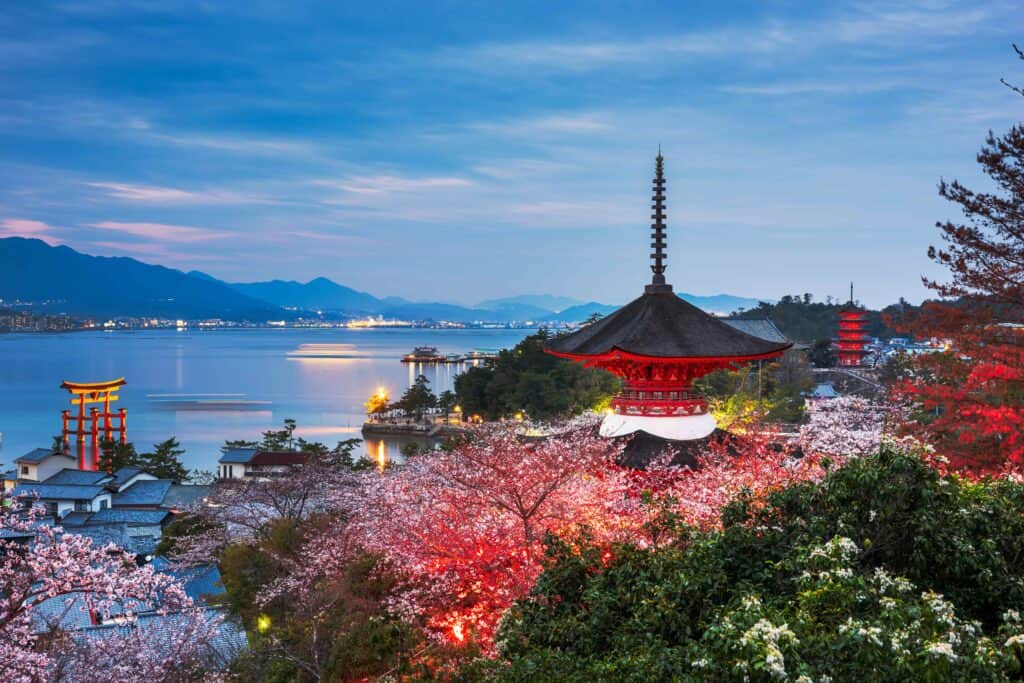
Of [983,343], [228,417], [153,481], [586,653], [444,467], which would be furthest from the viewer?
[228,417]

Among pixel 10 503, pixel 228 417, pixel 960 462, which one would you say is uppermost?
pixel 960 462

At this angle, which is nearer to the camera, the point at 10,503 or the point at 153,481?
the point at 10,503

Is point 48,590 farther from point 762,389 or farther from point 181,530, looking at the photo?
point 762,389

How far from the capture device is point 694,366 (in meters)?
Result: 11.9

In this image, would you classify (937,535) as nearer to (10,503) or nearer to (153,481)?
(10,503)

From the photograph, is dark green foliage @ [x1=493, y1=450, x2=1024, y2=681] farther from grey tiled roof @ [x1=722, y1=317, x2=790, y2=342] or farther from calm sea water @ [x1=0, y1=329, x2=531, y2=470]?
calm sea water @ [x1=0, y1=329, x2=531, y2=470]

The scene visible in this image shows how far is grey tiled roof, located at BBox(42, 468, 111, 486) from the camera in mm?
26355

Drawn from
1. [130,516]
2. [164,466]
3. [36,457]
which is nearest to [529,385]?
[164,466]

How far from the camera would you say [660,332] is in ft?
38.6

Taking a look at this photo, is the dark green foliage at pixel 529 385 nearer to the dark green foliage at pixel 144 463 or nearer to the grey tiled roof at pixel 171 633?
the dark green foliage at pixel 144 463

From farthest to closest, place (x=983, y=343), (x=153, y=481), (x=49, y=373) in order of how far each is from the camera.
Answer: (x=49, y=373)
(x=153, y=481)
(x=983, y=343)

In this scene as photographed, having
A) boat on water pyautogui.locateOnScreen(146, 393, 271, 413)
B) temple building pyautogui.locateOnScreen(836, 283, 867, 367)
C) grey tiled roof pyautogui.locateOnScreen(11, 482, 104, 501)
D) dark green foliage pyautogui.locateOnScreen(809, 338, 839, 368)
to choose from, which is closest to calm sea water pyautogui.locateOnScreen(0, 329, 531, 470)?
boat on water pyautogui.locateOnScreen(146, 393, 271, 413)

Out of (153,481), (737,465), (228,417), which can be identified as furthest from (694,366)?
(228,417)

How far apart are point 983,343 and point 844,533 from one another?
20.9ft
